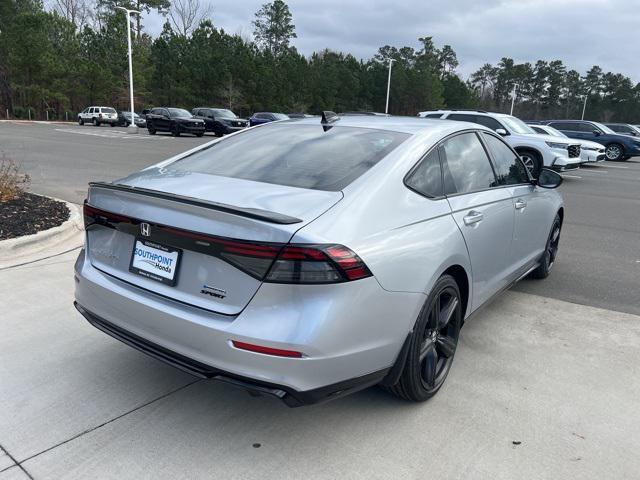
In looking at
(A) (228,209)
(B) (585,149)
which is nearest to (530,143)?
(B) (585,149)

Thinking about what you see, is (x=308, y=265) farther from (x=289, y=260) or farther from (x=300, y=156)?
(x=300, y=156)

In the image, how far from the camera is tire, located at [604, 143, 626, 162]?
2395 cm

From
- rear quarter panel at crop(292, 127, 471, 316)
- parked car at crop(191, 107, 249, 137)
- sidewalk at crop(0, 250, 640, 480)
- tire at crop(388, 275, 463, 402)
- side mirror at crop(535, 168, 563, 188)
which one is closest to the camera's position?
rear quarter panel at crop(292, 127, 471, 316)

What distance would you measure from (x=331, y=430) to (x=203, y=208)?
1.31m

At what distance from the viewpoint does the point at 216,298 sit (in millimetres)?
2389

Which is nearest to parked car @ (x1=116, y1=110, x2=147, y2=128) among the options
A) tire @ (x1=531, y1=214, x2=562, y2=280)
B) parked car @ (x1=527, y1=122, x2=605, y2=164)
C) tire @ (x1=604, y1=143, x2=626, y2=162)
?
tire @ (x1=604, y1=143, x2=626, y2=162)

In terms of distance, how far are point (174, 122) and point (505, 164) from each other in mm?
27981

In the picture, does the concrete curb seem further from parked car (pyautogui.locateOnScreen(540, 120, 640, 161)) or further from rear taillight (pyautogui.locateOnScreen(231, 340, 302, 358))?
parked car (pyautogui.locateOnScreen(540, 120, 640, 161))

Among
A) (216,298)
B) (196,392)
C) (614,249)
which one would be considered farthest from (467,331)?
(614,249)

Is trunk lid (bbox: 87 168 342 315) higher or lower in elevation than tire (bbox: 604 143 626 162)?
higher

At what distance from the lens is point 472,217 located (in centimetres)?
325

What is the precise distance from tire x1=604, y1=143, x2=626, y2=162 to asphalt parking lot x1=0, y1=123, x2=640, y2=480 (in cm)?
2280

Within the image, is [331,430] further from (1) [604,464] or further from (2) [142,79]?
(2) [142,79]

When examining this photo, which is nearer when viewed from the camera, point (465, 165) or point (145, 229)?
point (145, 229)
